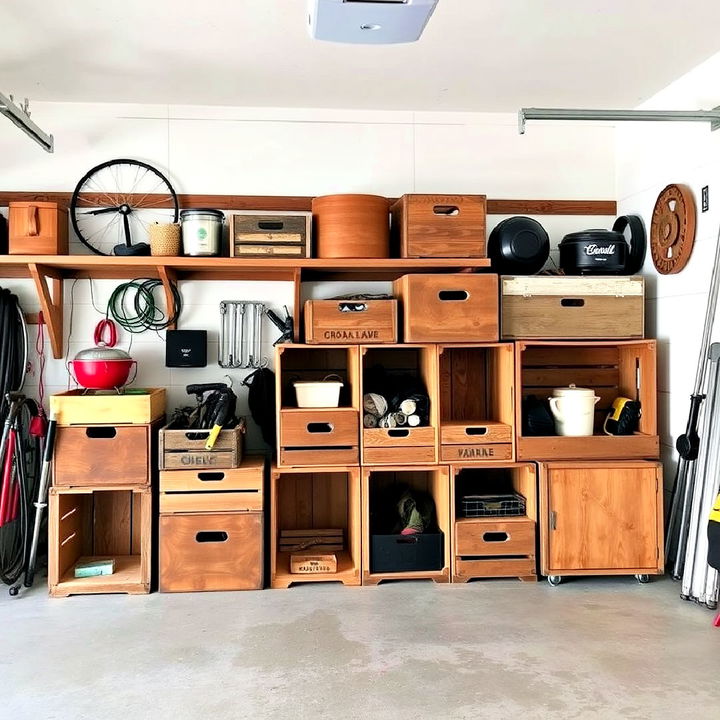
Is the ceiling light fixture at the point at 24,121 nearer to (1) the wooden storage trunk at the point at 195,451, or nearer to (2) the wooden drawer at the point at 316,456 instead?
(1) the wooden storage trunk at the point at 195,451

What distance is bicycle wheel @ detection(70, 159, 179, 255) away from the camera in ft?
14.4

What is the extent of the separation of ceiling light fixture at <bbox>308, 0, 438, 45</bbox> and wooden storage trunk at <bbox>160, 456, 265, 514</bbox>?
7.30 feet

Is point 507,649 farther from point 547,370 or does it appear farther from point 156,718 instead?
point 547,370

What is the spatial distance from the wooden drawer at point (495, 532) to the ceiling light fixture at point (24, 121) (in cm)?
298

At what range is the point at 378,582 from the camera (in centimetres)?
399

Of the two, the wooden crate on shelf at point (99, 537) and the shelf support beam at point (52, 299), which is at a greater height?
the shelf support beam at point (52, 299)

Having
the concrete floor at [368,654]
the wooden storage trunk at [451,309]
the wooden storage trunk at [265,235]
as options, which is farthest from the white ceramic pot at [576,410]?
A: the wooden storage trunk at [265,235]

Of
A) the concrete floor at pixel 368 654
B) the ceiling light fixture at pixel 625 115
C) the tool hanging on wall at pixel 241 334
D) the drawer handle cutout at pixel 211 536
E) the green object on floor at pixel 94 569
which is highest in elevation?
the ceiling light fixture at pixel 625 115

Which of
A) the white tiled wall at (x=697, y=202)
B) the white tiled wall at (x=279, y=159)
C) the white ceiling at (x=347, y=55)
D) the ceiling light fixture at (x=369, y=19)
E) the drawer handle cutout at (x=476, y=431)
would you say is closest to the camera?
the ceiling light fixture at (x=369, y=19)

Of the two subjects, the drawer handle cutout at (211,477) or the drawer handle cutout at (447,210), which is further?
the drawer handle cutout at (447,210)

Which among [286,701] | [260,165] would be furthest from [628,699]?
[260,165]

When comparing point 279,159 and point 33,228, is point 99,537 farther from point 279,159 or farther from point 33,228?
point 279,159

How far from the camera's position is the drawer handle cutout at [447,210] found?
13.4ft

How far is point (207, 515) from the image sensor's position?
3.86m
